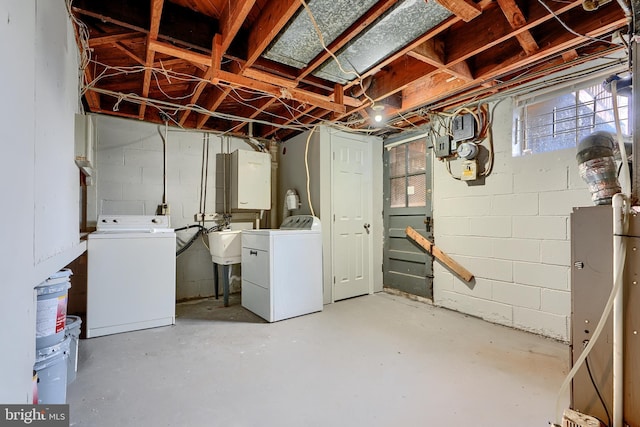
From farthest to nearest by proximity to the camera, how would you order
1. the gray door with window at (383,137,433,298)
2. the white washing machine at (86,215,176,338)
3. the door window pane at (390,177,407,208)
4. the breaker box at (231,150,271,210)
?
the door window pane at (390,177,407,208)
the breaker box at (231,150,271,210)
the gray door with window at (383,137,433,298)
the white washing machine at (86,215,176,338)

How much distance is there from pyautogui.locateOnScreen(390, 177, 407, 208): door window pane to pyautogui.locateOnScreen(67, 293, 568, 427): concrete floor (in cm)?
155

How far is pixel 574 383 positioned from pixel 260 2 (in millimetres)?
2729

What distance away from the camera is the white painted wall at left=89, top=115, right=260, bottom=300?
3.25 m

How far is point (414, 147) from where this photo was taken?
144 inches

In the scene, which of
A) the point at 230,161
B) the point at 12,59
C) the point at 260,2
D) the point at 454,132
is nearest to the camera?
the point at 12,59

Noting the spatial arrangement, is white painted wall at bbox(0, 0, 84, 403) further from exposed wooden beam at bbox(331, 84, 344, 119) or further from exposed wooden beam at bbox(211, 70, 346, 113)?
exposed wooden beam at bbox(331, 84, 344, 119)

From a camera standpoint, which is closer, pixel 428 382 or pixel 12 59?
pixel 12 59

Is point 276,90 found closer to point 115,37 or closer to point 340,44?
point 340,44

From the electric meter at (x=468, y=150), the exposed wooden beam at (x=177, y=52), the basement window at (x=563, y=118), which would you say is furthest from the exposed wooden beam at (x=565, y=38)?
the exposed wooden beam at (x=177, y=52)

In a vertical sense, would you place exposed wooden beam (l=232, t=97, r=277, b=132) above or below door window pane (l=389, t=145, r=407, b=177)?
above

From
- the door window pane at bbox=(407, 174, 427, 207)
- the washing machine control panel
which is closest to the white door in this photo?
the washing machine control panel

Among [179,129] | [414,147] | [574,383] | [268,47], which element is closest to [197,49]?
[268,47]

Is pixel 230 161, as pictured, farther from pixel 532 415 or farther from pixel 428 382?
pixel 532 415

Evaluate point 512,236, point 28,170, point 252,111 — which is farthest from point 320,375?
point 252,111
